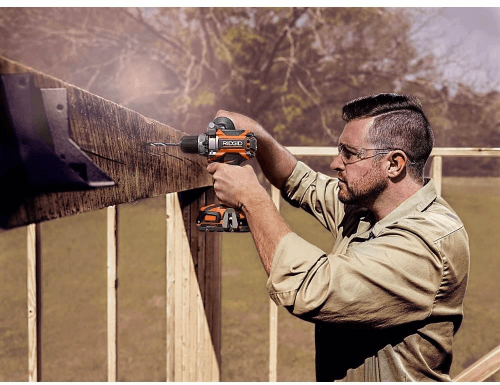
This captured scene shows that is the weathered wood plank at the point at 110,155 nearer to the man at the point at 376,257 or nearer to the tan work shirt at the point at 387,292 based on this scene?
the man at the point at 376,257

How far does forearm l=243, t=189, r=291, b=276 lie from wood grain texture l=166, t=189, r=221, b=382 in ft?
2.33

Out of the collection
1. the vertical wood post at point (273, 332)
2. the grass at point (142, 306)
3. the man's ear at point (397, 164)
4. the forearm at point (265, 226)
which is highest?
the man's ear at point (397, 164)

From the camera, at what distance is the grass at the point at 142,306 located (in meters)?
5.87

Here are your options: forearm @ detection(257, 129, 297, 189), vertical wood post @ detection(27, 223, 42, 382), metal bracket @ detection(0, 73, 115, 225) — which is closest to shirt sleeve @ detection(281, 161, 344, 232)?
forearm @ detection(257, 129, 297, 189)

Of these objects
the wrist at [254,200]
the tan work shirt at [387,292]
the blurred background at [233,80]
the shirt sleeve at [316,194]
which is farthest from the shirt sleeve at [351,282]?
the blurred background at [233,80]

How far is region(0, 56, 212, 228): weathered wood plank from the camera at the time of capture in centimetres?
64

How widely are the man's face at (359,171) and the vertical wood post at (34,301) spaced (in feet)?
4.36

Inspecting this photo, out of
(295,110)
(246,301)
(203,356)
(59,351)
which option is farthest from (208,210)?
(295,110)

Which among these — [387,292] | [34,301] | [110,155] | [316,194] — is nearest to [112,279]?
[34,301]

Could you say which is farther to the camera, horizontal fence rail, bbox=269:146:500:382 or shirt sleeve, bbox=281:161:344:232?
horizontal fence rail, bbox=269:146:500:382

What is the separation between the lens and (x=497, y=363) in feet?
7.33

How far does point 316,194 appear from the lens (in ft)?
6.26

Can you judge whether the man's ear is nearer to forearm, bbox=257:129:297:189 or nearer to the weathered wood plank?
forearm, bbox=257:129:297:189

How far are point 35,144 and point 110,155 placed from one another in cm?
25
